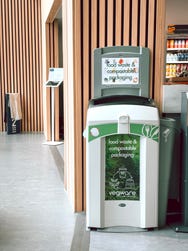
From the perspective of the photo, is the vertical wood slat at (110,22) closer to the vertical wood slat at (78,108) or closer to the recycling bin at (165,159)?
the vertical wood slat at (78,108)

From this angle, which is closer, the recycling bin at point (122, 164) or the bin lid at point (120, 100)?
the recycling bin at point (122, 164)

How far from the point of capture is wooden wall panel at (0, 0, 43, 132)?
9602mm

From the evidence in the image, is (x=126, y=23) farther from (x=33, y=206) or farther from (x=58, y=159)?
(x=58, y=159)

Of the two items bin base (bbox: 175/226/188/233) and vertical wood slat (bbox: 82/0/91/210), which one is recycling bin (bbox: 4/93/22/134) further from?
bin base (bbox: 175/226/188/233)

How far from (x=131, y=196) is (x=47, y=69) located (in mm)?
5620

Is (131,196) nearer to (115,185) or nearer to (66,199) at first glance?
(115,185)

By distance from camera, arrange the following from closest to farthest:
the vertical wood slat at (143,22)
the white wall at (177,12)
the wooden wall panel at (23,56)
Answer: the vertical wood slat at (143,22), the white wall at (177,12), the wooden wall panel at (23,56)

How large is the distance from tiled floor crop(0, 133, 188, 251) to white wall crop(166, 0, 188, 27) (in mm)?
5819

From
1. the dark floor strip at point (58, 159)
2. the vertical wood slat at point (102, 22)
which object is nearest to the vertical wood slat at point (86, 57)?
the vertical wood slat at point (102, 22)

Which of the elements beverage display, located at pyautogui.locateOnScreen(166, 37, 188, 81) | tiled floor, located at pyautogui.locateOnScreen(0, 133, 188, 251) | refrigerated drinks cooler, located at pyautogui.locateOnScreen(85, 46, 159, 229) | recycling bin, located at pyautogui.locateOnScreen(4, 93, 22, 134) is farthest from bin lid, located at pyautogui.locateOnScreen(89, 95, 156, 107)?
recycling bin, located at pyautogui.locateOnScreen(4, 93, 22, 134)

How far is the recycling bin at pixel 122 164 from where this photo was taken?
3.18 m

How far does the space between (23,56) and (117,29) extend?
6494mm

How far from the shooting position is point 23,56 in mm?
9680

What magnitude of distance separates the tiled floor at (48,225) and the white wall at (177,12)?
5.82m
